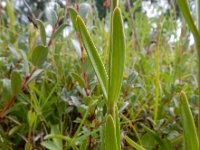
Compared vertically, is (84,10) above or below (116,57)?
above

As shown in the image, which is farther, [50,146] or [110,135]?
[50,146]

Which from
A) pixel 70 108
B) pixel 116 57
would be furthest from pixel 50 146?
pixel 116 57

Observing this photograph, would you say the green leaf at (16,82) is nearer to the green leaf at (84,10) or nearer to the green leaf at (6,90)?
the green leaf at (6,90)

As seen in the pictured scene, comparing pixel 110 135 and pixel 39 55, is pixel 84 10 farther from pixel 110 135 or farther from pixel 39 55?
pixel 110 135

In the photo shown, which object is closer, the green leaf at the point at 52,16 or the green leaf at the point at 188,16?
the green leaf at the point at 188,16

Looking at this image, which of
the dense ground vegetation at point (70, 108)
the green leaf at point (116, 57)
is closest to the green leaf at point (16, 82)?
the dense ground vegetation at point (70, 108)

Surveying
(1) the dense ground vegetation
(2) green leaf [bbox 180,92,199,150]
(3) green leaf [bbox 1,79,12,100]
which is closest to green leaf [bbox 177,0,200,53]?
(2) green leaf [bbox 180,92,199,150]

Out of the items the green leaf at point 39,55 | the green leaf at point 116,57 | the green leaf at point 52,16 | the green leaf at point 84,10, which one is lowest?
the green leaf at point 116,57

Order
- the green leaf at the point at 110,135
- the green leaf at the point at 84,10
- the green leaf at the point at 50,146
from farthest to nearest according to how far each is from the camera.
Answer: the green leaf at the point at 84,10, the green leaf at the point at 50,146, the green leaf at the point at 110,135
